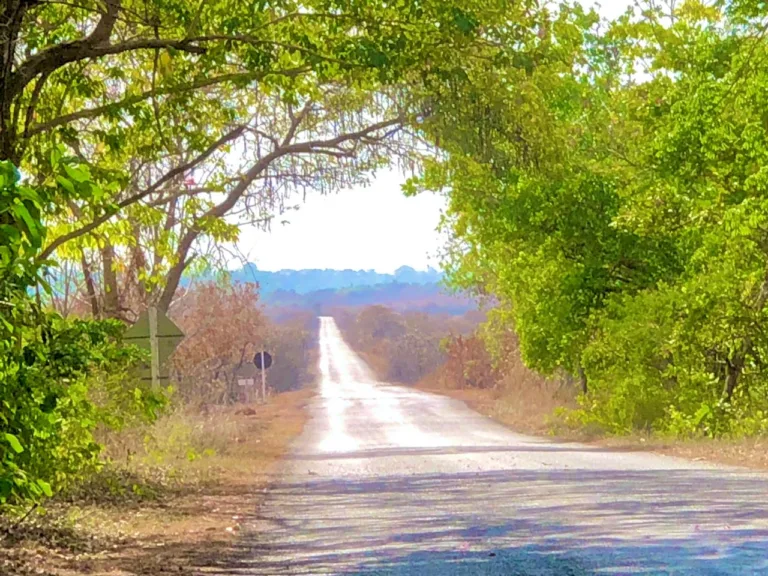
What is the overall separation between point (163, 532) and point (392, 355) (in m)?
102

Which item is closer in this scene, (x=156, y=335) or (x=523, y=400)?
(x=156, y=335)

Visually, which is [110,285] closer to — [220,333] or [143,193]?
[143,193]

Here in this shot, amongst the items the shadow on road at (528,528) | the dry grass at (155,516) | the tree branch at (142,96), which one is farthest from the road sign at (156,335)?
the tree branch at (142,96)

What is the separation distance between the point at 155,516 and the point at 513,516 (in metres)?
4.43

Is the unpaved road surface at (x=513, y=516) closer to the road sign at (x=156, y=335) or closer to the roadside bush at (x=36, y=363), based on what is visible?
the roadside bush at (x=36, y=363)

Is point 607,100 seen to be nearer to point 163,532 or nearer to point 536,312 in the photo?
point 536,312

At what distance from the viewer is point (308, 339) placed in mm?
129875

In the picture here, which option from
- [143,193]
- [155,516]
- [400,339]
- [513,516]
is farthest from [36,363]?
[400,339]

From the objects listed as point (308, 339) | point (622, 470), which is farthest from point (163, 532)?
point (308, 339)

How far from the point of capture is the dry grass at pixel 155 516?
1033 cm

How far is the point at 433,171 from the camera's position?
18922mm

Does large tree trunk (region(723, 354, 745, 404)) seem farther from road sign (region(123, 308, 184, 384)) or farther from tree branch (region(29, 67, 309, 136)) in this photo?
tree branch (region(29, 67, 309, 136))

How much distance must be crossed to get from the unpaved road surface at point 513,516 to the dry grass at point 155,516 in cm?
A: 55

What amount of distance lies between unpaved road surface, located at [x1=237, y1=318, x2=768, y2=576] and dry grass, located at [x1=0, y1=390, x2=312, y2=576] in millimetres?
547
